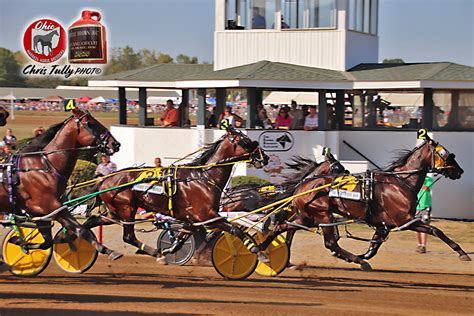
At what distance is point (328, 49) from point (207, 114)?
10.9ft

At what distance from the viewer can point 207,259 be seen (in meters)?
12.2

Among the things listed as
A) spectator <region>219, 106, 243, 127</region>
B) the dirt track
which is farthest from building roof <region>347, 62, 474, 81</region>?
the dirt track

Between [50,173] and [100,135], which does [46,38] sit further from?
[50,173]

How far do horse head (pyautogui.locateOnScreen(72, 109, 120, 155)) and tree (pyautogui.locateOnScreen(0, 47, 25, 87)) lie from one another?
22.1 m

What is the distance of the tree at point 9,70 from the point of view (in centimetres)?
3161

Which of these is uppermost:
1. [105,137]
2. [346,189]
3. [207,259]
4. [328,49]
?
[328,49]

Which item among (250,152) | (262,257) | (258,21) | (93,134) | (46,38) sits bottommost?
(262,257)

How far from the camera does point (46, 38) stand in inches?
867

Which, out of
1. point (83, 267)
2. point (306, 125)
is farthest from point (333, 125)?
point (83, 267)

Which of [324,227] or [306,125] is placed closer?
[324,227]

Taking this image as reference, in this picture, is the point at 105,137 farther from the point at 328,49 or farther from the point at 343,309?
the point at 328,49

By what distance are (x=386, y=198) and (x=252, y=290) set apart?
2.32 meters

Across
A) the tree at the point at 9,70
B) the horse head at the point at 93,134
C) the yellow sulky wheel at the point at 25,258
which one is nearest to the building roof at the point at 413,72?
the horse head at the point at 93,134

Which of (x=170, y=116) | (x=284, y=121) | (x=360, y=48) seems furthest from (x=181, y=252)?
(x=360, y=48)
